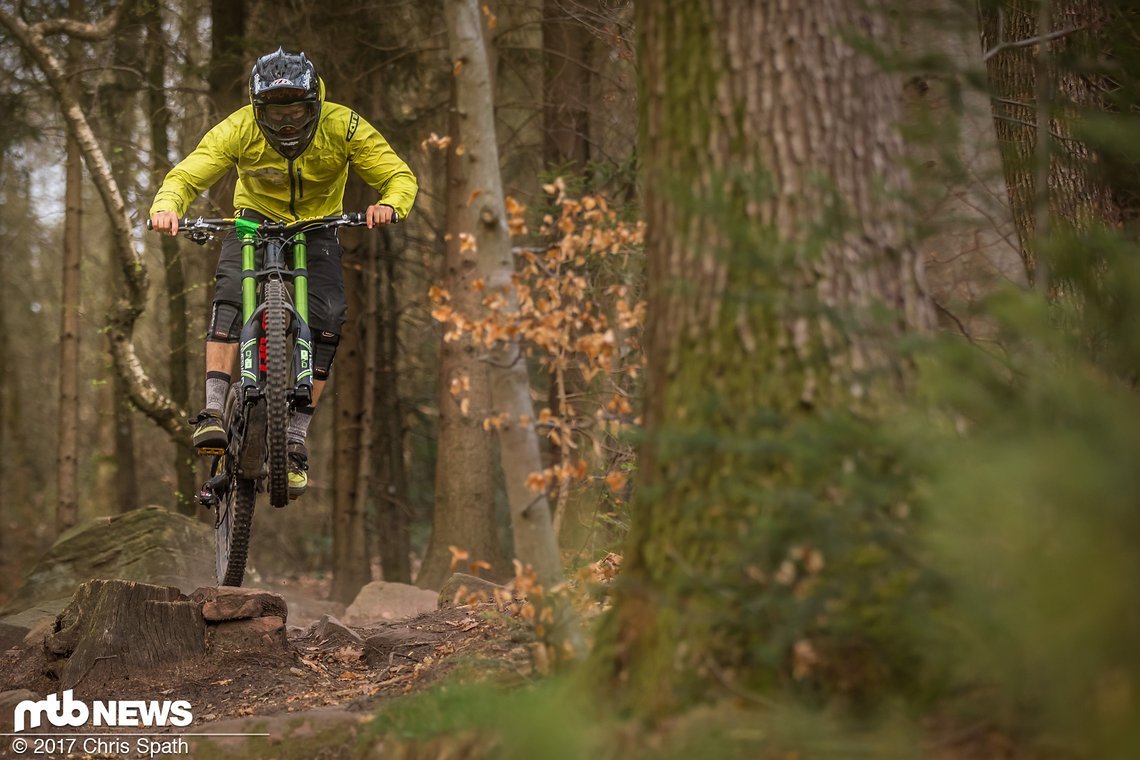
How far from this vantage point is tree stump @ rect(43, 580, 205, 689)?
230 inches

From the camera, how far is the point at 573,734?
108 inches

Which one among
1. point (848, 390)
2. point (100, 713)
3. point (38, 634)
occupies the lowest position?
point (100, 713)

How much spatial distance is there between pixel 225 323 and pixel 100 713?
2.17 metres

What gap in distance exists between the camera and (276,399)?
599cm

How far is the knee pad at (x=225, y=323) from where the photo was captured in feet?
21.0

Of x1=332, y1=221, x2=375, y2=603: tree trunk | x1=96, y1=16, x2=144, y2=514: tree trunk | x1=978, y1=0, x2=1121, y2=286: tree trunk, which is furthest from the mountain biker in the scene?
x1=332, y1=221, x2=375, y2=603: tree trunk

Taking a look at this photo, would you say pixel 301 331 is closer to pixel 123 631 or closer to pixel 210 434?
pixel 210 434

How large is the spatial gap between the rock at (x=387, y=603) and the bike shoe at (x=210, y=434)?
238cm

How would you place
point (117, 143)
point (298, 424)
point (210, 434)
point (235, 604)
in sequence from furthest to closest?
1. point (117, 143)
2. point (298, 424)
3. point (210, 434)
4. point (235, 604)

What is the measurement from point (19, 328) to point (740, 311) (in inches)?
755

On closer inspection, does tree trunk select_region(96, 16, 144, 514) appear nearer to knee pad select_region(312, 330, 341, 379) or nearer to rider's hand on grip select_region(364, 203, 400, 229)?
knee pad select_region(312, 330, 341, 379)

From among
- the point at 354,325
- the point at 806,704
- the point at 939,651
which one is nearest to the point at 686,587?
the point at 806,704

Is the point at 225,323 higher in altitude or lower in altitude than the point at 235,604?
higher

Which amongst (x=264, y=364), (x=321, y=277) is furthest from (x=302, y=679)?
(x=321, y=277)
